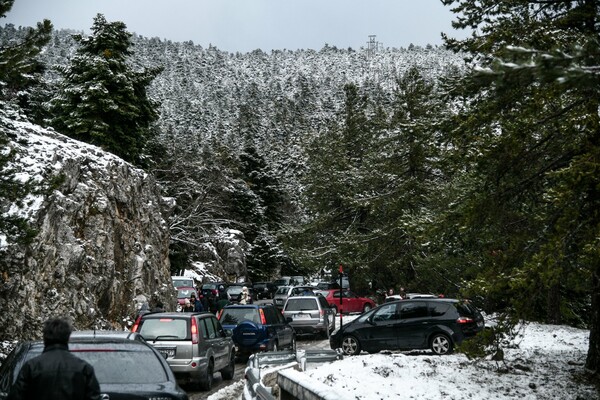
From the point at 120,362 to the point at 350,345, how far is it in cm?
1181

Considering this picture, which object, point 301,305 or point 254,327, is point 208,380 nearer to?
point 254,327

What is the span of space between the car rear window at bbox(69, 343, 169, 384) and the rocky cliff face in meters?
6.72

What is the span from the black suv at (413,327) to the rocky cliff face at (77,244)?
8.75m

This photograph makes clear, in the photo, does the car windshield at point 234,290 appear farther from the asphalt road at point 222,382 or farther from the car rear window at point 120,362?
the car rear window at point 120,362

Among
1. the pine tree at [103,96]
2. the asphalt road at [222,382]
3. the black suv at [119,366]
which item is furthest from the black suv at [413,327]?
the pine tree at [103,96]

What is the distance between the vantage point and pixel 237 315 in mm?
18406

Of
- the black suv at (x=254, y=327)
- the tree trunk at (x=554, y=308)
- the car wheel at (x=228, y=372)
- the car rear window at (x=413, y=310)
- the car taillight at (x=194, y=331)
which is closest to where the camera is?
the car taillight at (x=194, y=331)

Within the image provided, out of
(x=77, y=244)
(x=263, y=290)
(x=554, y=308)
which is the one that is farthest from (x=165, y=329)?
(x=263, y=290)

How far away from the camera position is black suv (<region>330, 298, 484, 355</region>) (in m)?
17.0

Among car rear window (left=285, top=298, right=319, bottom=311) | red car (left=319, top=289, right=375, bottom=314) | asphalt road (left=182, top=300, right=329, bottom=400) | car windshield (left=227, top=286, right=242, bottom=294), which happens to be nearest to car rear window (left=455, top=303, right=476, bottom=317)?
asphalt road (left=182, top=300, right=329, bottom=400)

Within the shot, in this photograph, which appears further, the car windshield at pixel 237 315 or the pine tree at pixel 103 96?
the pine tree at pixel 103 96

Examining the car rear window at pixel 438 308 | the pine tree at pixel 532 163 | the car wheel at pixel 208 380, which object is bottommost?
the car wheel at pixel 208 380

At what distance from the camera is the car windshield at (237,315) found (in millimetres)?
18183

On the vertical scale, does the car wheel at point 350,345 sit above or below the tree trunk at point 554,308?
below
